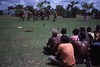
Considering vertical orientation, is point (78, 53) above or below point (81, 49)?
below

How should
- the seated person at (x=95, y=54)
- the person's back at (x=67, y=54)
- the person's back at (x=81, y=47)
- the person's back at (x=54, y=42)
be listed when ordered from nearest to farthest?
the person's back at (x=67, y=54) < the seated person at (x=95, y=54) < the person's back at (x=81, y=47) < the person's back at (x=54, y=42)

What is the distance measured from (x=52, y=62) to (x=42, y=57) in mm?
1518

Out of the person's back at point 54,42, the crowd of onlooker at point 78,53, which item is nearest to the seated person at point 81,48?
the crowd of onlooker at point 78,53

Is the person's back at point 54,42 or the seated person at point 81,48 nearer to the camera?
the seated person at point 81,48

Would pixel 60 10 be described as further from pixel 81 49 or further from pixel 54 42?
pixel 81 49

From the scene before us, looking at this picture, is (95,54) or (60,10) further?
(60,10)

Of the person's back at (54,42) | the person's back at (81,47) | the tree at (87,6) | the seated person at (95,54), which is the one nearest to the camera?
the seated person at (95,54)

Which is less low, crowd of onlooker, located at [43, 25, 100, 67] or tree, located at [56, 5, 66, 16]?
crowd of onlooker, located at [43, 25, 100, 67]

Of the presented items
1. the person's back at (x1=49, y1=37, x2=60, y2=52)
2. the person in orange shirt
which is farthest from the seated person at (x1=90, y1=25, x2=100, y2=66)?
the person's back at (x1=49, y1=37, x2=60, y2=52)

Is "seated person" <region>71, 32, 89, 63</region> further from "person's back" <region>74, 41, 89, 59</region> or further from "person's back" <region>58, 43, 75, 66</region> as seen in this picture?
"person's back" <region>58, 43, 75, 66</region>

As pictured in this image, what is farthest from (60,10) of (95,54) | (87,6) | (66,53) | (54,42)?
(66,53)

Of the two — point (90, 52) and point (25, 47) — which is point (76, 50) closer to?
point (90, 52)

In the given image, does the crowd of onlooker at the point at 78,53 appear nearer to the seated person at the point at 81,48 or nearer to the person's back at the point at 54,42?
the seated person at the point at 81,48

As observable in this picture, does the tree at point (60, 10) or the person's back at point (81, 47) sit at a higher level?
the person's back at point (81, 47)
